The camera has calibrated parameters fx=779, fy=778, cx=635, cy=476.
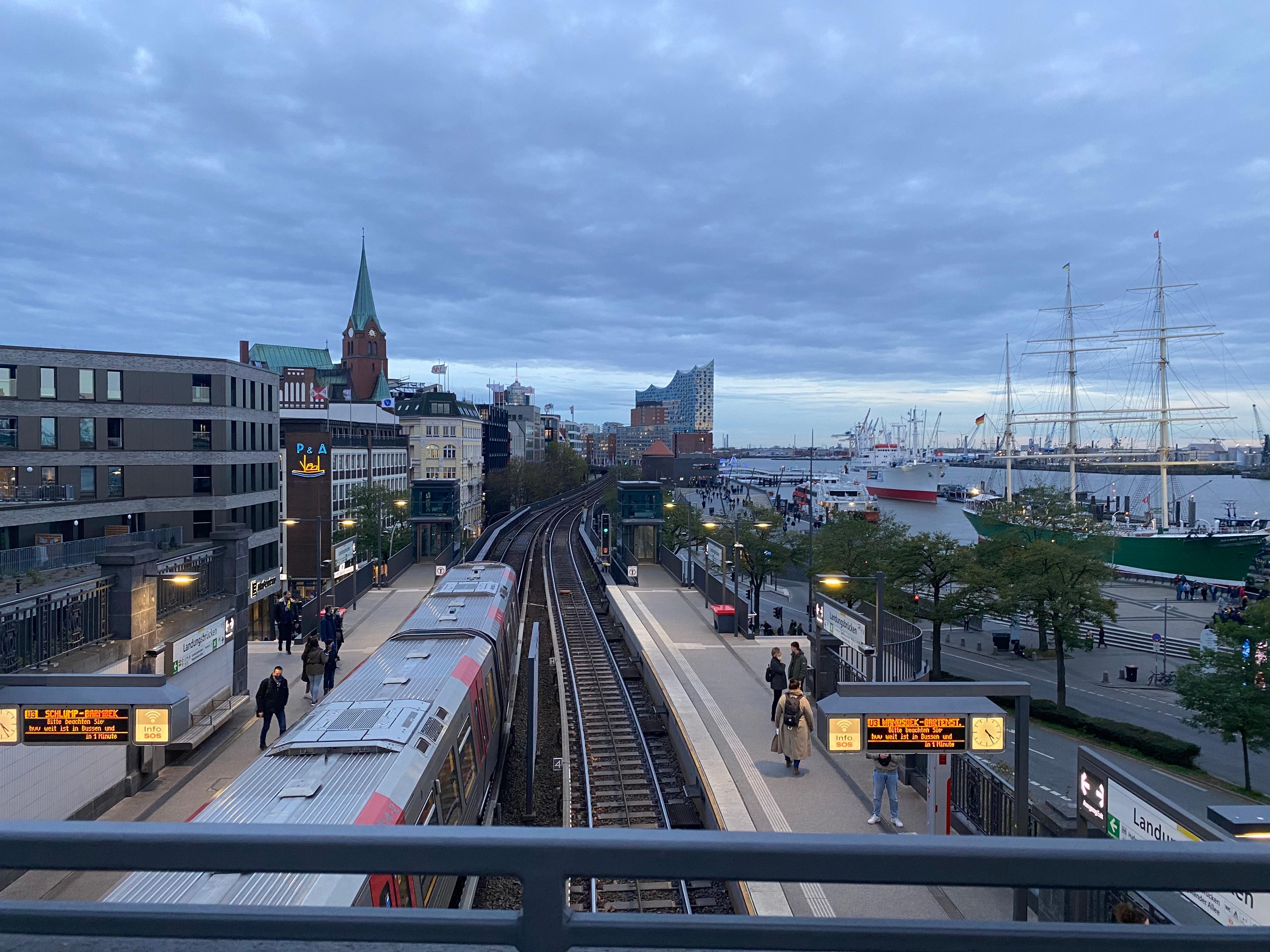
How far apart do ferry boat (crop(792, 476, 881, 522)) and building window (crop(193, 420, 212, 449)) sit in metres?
69.1

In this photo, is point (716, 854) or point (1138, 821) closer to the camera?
point (716, 854)

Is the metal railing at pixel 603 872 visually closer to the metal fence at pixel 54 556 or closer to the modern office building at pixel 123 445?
the metal fence at pixel 54 556

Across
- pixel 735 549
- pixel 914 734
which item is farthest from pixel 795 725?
pixel 735 549

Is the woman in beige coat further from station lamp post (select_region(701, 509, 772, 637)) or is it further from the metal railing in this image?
the metal railing

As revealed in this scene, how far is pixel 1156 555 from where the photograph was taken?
67.4 m

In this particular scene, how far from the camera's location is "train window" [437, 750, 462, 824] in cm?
959

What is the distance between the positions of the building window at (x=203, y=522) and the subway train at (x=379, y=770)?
85.1 ft

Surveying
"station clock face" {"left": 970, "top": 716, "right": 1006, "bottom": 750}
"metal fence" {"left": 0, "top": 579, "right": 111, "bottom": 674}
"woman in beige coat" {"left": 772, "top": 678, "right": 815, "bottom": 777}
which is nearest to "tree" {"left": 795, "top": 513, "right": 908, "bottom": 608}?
"woman in beige coat" {"left": 772, "top": 678, "right": 815, "bottom": 777}

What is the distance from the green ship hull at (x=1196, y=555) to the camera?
63312 mm

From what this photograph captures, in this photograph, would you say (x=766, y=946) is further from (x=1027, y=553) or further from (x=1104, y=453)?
(x=1104, y=453)

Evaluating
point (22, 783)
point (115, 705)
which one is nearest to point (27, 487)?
point (22, 783)

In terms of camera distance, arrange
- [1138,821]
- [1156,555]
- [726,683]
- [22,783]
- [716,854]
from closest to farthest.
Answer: [716,854] < [1138,821] < [22,783] < [726,683] < [1156,555]

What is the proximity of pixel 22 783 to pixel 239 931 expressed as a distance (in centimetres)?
1227

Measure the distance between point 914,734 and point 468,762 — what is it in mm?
6291
